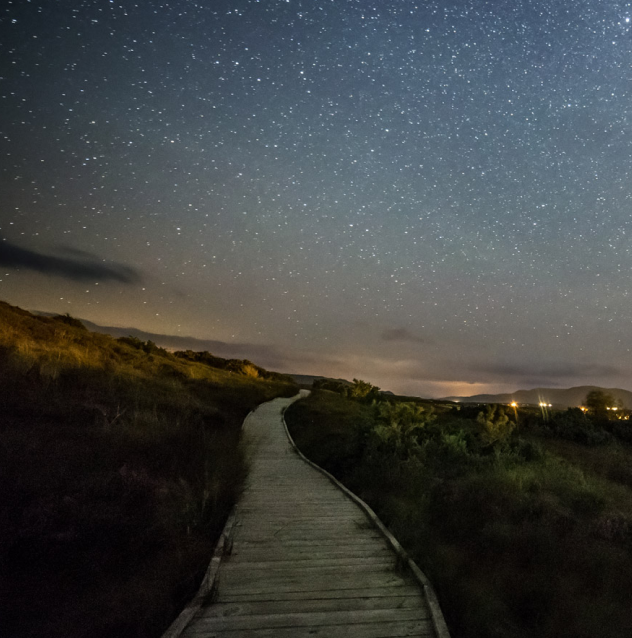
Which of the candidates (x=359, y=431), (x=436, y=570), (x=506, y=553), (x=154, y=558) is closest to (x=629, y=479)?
(x=359, y=431)

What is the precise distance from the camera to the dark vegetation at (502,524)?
189 inches

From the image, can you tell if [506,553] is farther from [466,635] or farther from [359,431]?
[359,431]

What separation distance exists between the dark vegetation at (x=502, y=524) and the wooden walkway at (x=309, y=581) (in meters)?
0.53

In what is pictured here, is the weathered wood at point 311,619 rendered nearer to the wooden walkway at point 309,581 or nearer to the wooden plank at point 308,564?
the wooden walkway at point 309,581

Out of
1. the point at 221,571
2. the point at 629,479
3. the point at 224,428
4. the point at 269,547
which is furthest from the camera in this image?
the point at 224,428

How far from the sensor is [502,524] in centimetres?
705

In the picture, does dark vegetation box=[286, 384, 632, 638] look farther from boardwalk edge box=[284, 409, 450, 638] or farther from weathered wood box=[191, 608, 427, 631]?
weathered wood box=[191, 608, 427, 631]

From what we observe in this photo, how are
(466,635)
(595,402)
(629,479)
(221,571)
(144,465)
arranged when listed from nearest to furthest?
(466,635)
(221,571)
(144,465)
(629,479)
(595,402)

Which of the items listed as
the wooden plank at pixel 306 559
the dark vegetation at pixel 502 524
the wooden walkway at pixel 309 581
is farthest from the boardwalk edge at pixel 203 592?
the dark vegetation at pixel 502 524

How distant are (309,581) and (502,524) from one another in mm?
3722

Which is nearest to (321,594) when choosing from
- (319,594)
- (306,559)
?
(319,594)

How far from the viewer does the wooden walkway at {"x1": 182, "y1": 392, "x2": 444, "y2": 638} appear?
4059 mm

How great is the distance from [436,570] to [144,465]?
15.8ft

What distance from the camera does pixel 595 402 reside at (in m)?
45.8
